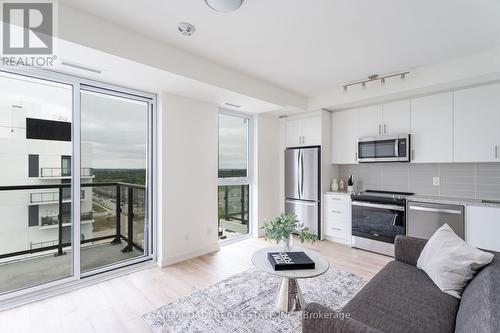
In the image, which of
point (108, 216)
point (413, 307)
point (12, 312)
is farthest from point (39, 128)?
point (413, 307)

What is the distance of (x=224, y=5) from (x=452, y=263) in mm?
2622

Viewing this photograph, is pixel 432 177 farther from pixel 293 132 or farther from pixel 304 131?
pixel 293 132

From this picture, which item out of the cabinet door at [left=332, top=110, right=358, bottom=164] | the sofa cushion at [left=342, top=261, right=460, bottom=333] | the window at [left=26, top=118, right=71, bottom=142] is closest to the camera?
the sofa cushion at [left=342, top=261, right=460, bottom=333]

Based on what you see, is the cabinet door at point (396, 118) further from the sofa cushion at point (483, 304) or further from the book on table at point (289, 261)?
the book on table at point (289, 261)

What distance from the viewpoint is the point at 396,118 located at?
12.4 feet

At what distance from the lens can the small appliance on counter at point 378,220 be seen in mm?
3564

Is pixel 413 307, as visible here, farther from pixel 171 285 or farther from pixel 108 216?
pixel 108 216

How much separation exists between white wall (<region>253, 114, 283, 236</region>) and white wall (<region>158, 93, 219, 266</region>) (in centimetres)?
100

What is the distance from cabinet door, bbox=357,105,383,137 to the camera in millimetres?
3944

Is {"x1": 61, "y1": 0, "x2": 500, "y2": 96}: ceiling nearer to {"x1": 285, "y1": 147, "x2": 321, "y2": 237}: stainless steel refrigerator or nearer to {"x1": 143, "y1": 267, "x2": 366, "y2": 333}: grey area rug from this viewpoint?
{"x1": 285, "y1": 147, "x2": 321, "y2": 237}: stainless steel refrigerator

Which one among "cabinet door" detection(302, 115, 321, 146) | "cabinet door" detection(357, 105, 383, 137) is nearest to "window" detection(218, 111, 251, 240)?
"cabinet door" detection(302, 115, 321, 146)

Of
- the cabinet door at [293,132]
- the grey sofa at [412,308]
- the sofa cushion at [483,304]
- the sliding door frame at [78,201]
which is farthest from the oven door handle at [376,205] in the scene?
the sliding door frame at [78,201]

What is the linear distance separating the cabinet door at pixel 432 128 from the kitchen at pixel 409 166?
0.4 inches

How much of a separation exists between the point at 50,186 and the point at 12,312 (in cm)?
121
